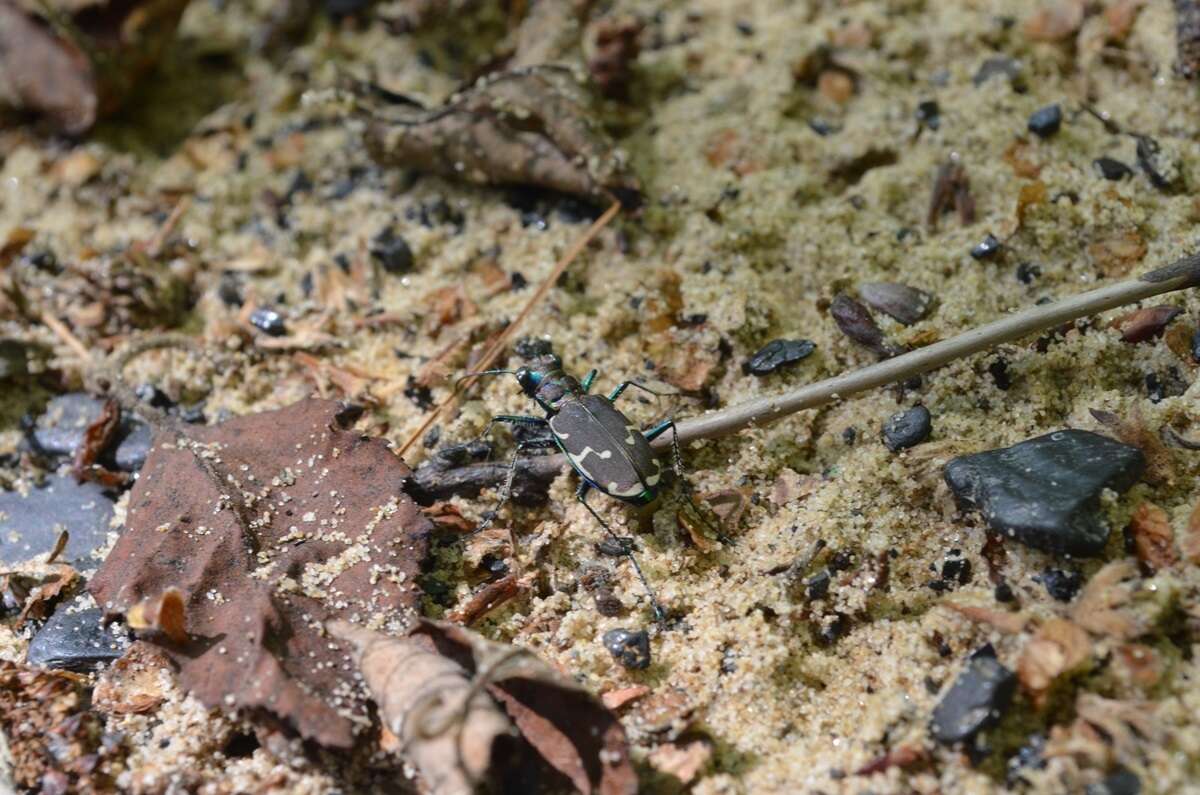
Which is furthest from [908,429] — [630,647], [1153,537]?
[630,647]

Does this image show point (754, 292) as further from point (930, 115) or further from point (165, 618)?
point (165, 618)

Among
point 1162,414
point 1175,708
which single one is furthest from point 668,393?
point 1175,708

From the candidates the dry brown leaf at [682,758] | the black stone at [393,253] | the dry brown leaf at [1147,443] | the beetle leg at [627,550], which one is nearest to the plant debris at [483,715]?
the dry brown leaf at [682,758]

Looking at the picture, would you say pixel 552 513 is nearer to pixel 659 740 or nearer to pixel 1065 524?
pixel 659 740

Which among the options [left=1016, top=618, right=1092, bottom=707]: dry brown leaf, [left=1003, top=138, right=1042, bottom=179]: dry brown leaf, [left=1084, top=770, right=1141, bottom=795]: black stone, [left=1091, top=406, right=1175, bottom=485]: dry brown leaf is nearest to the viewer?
[left=1084, top=770, right=1141, bottom=795]: black stone

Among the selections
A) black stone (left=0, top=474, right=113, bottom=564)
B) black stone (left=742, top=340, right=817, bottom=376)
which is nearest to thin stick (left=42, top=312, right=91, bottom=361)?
black stone (left=0, top=474, right=113, bottom=564)

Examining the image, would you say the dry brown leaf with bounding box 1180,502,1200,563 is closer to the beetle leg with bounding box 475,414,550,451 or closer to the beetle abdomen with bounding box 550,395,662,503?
the beetle abdomen with bounding box 550,395,662,503
